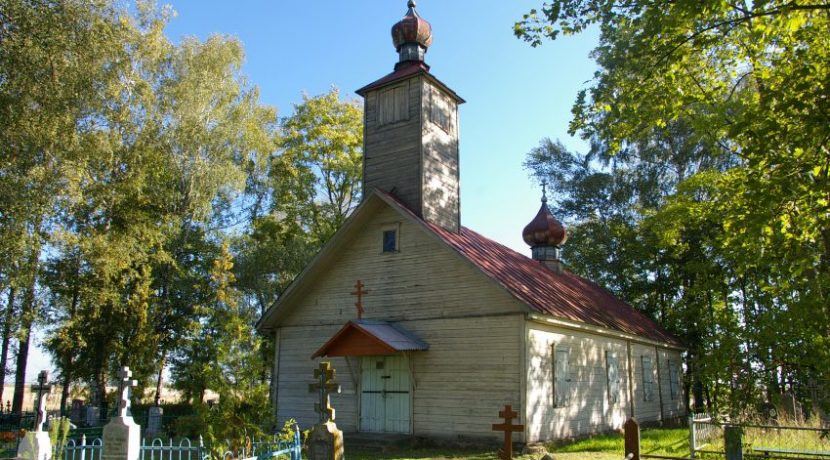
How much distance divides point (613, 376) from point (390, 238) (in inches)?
297

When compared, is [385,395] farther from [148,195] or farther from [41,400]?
[148,195]

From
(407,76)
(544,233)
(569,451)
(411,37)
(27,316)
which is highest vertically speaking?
(411,37)

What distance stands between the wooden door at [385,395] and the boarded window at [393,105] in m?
6.44

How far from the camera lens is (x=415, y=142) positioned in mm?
17359

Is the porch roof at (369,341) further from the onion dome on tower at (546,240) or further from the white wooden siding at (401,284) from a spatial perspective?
the onion dome on tower at (546,240)

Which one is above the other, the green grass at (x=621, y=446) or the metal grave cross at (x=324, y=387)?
the metal grave cross at (x=324, y=387)

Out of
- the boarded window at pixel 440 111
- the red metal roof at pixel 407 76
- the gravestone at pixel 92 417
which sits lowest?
the gravestone at pixel 92 417

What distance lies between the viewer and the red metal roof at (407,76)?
17844 mm

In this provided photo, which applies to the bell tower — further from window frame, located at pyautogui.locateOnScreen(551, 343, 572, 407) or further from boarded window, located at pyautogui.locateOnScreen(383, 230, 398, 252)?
window frame, located at pyautogui.locateOnScreen(551, 343, 572, 407)

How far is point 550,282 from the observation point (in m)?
19.2

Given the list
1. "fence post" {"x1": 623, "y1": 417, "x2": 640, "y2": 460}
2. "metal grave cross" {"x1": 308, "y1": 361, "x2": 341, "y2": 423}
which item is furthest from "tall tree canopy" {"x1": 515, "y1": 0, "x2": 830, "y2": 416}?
"metal grave cross" {"x1": 308, "y1": 361, "x2": 341, "y2": 423}

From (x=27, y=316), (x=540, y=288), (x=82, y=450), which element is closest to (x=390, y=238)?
(x=540, y=288)

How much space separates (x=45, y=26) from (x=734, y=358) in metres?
17.9

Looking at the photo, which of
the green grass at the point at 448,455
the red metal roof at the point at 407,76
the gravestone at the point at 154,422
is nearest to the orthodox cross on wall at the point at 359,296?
the green grass at the point at 448,455
